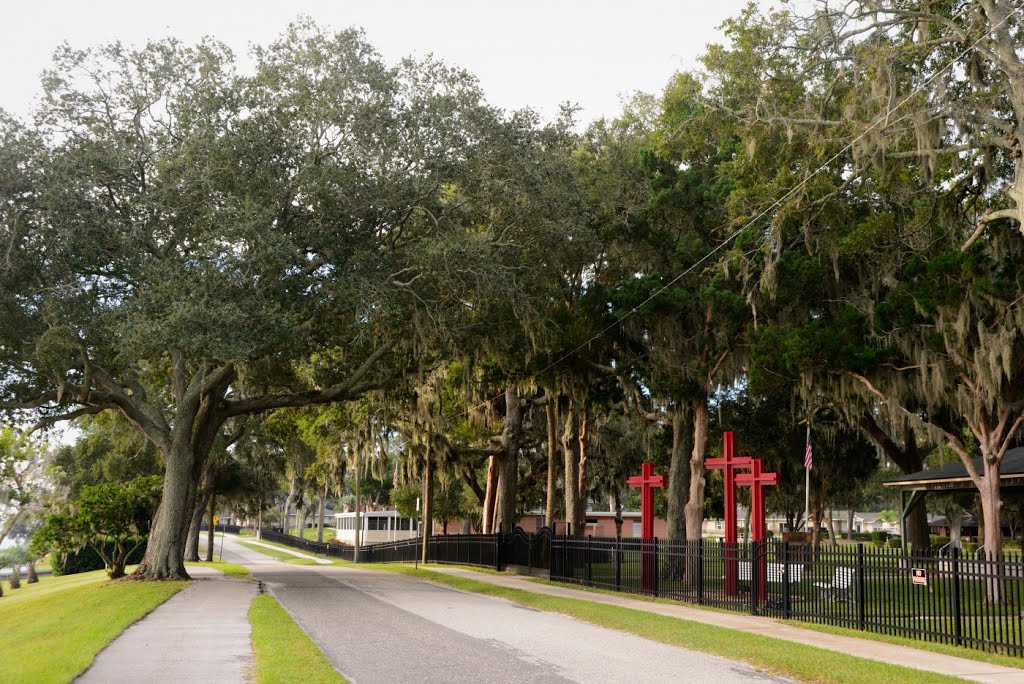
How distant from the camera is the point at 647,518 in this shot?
23.6 m

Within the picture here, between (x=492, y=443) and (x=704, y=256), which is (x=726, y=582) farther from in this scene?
(x=492, y=443)

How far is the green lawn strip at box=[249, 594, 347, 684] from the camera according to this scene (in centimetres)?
927

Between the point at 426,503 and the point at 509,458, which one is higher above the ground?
the point at 509,458

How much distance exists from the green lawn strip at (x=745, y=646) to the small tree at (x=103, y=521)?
15.1 metres

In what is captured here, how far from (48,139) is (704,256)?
16117mm

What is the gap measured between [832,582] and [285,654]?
30.7 ft

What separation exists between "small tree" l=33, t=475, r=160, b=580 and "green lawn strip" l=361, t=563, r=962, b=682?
15.1 m

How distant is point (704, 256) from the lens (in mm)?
23328

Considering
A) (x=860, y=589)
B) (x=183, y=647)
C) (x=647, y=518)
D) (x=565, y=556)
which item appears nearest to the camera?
(x=183, y=647)

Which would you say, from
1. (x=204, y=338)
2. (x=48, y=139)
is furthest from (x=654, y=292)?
(x=48, y=139)

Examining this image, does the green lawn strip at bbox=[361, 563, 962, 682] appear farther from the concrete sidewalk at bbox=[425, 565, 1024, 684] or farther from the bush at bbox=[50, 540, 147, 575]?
the bush at bbox=[50, 540, 147, 575]

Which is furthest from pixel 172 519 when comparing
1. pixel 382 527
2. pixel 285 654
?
pixel 382 527

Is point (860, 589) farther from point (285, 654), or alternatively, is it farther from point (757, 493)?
point (285, 654)

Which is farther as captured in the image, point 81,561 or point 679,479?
point 81,561
